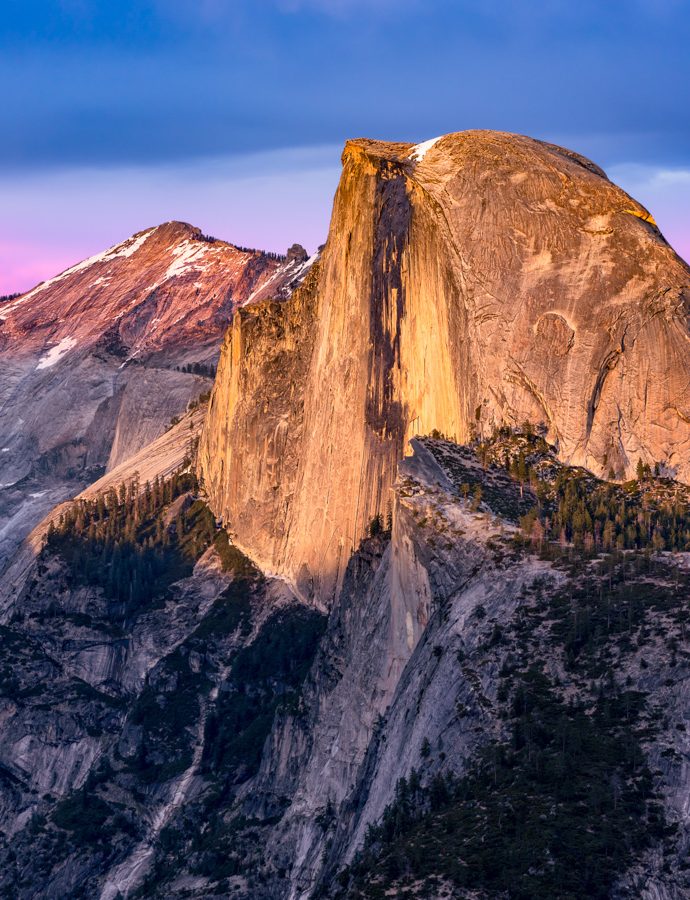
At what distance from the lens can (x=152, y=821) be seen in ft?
542

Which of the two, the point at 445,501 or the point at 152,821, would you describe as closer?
the point at 445,501

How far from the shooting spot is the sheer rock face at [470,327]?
146875 mm

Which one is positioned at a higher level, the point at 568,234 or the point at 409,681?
the point at 568,234

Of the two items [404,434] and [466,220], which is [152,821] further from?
[466,220]

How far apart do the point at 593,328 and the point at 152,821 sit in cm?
4940

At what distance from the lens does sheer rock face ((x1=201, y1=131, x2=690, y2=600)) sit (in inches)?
5782

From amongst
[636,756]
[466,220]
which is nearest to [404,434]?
[466,220]

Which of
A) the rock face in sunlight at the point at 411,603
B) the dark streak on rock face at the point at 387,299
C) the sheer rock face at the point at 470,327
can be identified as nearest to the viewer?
the rock face in sunlight at the point at 411,603

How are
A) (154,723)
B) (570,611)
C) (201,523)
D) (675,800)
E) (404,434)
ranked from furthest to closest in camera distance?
(201,523) < (154,723) < (404,434) < (570,611) < (675,800)

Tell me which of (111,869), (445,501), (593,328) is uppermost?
(593,328)

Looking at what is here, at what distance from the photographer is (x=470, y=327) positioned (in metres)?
154

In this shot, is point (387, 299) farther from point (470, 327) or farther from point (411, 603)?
point (411, 603)

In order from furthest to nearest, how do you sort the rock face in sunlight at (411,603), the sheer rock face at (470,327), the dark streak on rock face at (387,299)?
1. the dark streak on rock face at (387,299)
2. the sheer rock face at (470,327)
3. the rock face in sunlight at (411,603)

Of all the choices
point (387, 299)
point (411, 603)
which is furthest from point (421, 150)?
point (411, 603)
